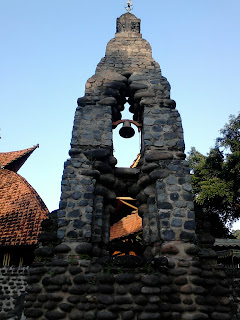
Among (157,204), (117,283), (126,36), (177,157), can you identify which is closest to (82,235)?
(117,283)

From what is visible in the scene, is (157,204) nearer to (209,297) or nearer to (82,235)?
(82,235)

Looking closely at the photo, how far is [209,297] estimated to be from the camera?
430cm

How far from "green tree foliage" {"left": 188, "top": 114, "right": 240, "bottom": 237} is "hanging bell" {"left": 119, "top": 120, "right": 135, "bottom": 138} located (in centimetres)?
1069

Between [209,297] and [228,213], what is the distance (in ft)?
46.9

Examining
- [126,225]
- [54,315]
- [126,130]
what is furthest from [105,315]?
[126,225]

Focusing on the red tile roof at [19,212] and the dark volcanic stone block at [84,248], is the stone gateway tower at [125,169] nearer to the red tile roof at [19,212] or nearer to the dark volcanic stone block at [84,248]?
the dark volcanic stone block at [84,248]

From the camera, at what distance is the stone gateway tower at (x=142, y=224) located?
3.87m

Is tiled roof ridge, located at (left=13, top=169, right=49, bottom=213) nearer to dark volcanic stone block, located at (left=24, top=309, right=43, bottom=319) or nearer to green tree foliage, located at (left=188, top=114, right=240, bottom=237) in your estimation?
dark volcanic stone block, located at (left=24, top=309, right=43, bottom=319)

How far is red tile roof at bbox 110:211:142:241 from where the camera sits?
1208cm

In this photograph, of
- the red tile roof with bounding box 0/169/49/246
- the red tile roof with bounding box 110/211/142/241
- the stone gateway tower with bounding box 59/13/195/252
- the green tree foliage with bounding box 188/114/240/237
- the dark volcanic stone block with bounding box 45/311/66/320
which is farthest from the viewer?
the green tree foliage with bounding box 188/114/240/237

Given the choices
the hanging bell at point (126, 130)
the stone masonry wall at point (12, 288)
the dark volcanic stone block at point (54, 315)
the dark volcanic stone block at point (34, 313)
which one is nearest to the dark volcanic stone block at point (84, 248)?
the dark volcanic stone block at point (54, 315)

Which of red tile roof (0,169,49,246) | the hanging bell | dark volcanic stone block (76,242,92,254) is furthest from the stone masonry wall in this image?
the hanging bell

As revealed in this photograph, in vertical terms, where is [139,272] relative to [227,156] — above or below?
below

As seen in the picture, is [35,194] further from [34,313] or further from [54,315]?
[54,315]
